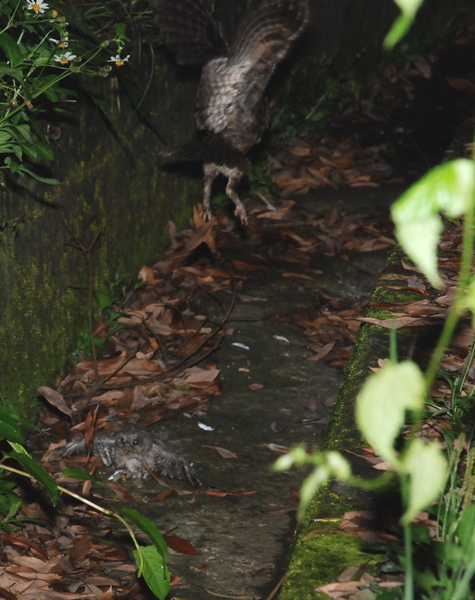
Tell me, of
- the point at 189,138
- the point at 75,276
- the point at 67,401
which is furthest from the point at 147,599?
the point at 189,138

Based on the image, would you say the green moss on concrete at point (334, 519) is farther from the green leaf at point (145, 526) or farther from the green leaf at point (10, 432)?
the green leaf at point (10, 432)

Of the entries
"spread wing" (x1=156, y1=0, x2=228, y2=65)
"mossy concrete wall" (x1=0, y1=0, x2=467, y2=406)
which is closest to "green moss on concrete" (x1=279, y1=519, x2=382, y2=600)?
"mossy concrete wall" (x1=0, y1=0, x2=467, y2=406)

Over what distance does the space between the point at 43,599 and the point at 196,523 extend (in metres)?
0.71

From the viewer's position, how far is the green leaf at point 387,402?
920 mm

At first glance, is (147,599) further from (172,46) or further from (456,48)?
(456,48)

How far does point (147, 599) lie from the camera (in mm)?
3045

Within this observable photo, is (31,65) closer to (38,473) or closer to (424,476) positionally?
Result: (38,473)

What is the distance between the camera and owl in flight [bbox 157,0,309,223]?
378cm

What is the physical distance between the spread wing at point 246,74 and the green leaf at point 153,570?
6.80ft

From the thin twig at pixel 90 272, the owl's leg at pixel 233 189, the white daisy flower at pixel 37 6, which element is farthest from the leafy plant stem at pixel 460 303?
the thin twig at pixel 90 272

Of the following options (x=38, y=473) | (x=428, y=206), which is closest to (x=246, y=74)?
(x=38, y=473)

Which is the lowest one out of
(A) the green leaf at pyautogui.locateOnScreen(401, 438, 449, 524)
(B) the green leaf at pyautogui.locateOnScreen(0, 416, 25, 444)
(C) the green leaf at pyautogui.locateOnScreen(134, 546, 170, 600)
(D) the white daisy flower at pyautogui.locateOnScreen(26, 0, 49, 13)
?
(C) the green leaf at pyautogui.locateOnScreen(134, 546, 170, 600)

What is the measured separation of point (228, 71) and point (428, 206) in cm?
324

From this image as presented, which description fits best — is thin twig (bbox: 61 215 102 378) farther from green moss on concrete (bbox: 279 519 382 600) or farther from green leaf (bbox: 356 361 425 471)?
green leaf (bbox: 356 361 425 471)
